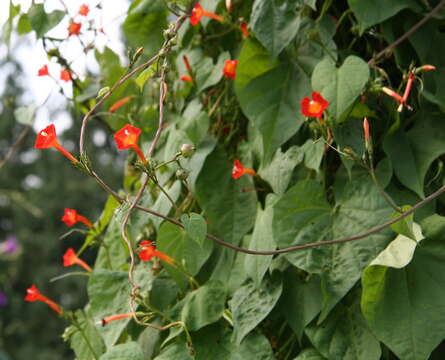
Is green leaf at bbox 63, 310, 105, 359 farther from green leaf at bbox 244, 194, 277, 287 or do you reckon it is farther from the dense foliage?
green leaf at bbox 244, 194, 277, 287

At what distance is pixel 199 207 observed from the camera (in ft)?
4.35

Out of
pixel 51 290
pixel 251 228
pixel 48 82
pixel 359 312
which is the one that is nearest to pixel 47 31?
pixel 48 82

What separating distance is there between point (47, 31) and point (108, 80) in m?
0.22

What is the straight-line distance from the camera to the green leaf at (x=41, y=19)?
1.40 m

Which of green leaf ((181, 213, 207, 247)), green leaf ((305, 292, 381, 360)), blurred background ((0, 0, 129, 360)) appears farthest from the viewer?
blurred background ((0, 0, 129, 360))

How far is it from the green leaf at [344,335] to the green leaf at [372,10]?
468mm

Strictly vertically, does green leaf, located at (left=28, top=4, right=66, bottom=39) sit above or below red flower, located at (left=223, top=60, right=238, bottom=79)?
above

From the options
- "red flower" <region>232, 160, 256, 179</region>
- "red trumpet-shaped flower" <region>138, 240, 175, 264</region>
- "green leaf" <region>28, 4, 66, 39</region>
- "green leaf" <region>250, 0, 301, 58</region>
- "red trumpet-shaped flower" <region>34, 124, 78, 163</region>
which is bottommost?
"red trumpet-shaped flower" <region>138, 240, 175, 264</region>

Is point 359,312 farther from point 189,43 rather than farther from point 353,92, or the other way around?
point 189,43

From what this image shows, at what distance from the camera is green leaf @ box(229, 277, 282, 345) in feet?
3.51

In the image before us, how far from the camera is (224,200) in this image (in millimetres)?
1218

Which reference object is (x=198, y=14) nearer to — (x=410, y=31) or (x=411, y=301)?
(x=410, y=31)

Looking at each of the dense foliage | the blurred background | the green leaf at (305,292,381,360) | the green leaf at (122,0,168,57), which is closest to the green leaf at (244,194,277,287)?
the dense foliage

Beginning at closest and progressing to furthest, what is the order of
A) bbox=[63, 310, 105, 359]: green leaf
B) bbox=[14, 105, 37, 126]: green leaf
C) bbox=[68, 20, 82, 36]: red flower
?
bbox=[63, 310, 105, 359]: green leaf → bbox=[68, 20, 82, 36]: red flower → bbox=[14, 105, 37, 126]: green leaf
